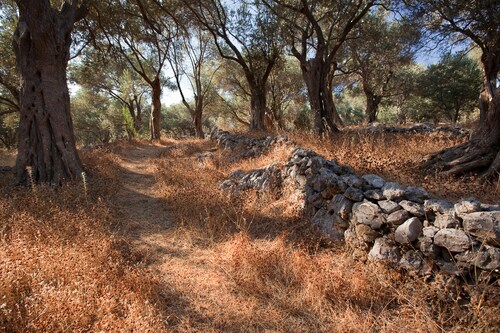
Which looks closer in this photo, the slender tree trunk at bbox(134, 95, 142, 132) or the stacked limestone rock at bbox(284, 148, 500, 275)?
the stacked limestone rock at bbox(284, 148, 500, 275)

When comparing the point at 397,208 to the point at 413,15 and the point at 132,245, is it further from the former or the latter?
the point at 413,15

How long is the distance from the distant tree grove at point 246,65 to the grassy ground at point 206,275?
5.01 ft

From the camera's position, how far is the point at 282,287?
9.71 feet

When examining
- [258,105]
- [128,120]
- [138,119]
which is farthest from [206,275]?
[138,119]

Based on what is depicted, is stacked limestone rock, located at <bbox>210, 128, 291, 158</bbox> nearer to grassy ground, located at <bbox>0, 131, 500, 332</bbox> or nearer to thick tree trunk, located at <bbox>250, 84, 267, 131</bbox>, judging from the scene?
grassy ground, located at <bbox>0, 131, 500, 332</bbox>

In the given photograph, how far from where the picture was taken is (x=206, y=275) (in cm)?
329

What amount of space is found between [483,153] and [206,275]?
200 inches

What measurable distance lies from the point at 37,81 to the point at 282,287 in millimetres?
7255

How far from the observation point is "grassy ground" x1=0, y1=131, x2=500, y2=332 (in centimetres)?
228

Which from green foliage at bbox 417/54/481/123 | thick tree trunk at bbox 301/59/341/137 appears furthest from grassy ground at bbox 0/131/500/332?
green foliage at bbox 417/54/481/123

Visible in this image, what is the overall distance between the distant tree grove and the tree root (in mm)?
22

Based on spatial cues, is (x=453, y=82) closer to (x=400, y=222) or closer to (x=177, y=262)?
(x=400, y=222)

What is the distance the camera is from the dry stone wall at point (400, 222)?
2.34 metres

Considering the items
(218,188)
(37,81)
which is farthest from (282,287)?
(37,81)
